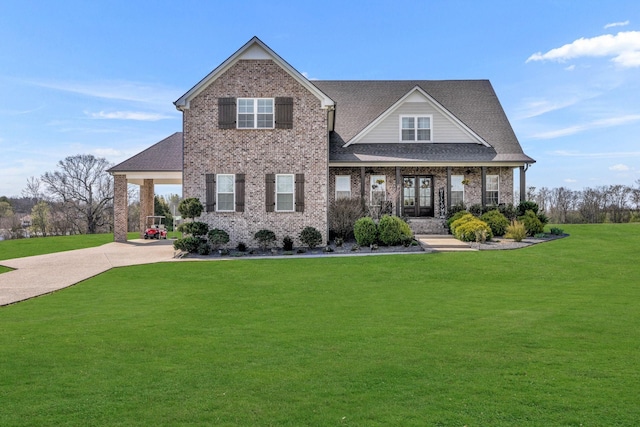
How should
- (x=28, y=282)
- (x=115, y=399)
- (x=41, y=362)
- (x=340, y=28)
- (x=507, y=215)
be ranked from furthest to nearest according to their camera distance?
(x=507, y=215)
(x=340, y=28)
(x=28, y=282)
(x=41, y=362)
(x=115, y=399)

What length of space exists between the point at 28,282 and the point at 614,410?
14.8m

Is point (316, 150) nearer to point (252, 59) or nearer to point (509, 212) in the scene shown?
point (252, 59)

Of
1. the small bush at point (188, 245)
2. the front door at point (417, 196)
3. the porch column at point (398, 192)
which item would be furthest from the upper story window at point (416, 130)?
the small bush at point (188, 245)

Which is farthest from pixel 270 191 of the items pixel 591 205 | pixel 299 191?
pixel 591 205

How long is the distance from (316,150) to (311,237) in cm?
385

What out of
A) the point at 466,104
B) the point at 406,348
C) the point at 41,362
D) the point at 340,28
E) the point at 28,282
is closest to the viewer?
the point at 41,362

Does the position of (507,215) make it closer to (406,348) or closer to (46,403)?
(406,348)

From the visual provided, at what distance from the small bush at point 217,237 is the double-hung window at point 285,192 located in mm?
2586

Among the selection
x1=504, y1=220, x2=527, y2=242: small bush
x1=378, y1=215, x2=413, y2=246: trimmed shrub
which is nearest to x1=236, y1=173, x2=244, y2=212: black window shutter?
x1=378, y1=215, x2=413, y2=246: trimmed shrub

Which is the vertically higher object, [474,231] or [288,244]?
[474,231]

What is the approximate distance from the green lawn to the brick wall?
26.5 ft

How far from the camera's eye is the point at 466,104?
28.2 meters

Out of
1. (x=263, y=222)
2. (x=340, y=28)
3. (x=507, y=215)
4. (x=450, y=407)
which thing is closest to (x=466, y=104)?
(x=507, y=215)

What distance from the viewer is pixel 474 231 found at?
1970 centimetres
